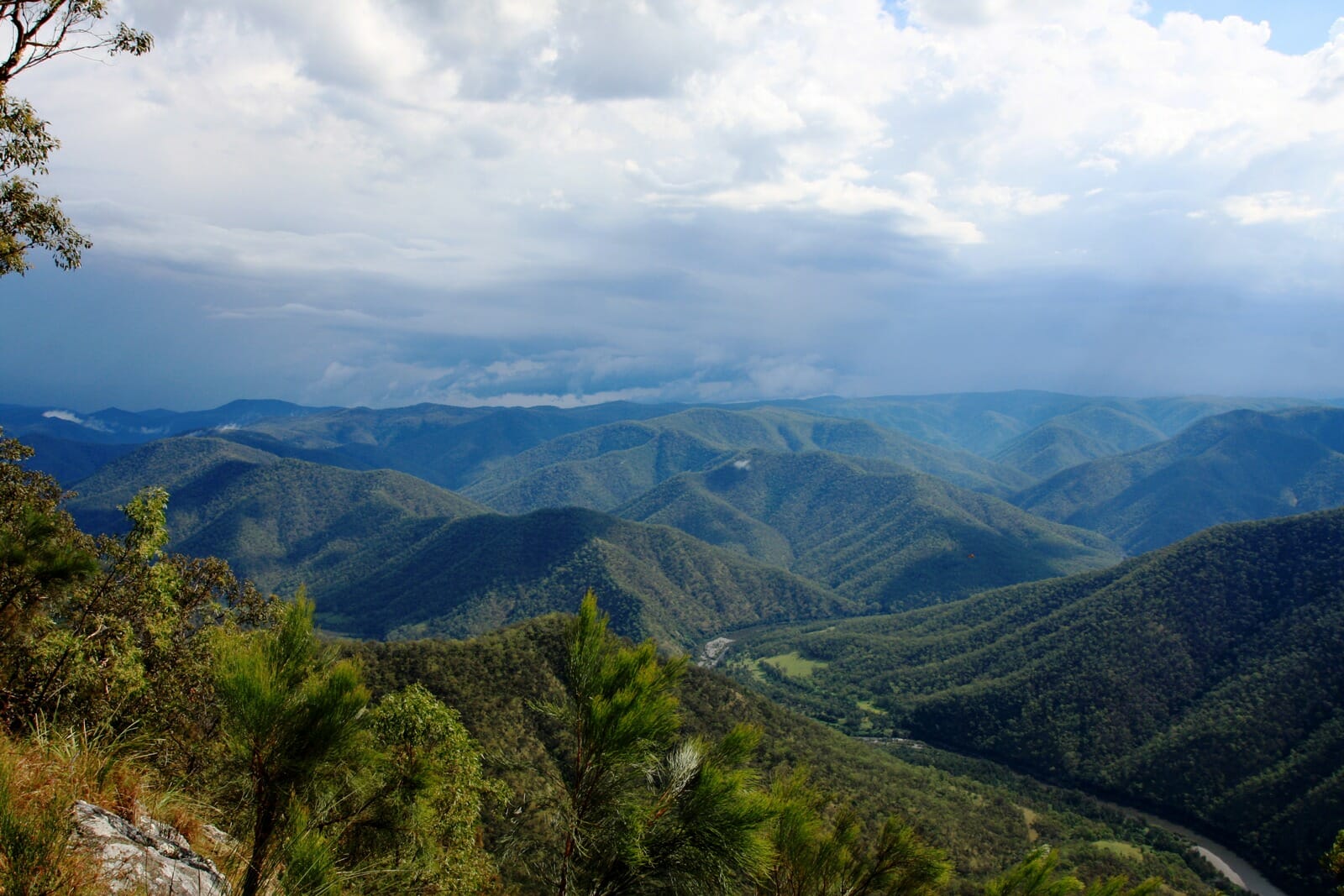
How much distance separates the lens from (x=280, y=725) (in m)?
6.61

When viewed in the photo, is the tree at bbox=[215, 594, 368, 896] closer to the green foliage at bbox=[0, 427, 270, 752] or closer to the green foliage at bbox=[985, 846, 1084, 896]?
the green foliage at bbox=[0, 427, 270, 752]

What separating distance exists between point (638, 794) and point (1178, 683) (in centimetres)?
13711

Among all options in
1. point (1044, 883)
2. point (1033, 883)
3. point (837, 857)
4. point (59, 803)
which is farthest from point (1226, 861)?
point (59, 803)

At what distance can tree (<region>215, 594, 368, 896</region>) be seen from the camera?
6312mm

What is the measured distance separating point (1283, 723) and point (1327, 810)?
1824cm

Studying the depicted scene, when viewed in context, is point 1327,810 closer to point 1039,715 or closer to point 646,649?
point 1039,715

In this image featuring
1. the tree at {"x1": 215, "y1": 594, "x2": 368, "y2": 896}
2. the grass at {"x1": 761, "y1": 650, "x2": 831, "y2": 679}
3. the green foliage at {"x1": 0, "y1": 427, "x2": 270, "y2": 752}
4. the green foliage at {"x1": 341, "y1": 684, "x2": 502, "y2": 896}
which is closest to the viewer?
the tree at {"x1": 215, "y1": 594, "x2": 368, "y2": 896}

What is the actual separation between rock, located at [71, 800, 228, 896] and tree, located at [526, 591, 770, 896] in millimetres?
3218

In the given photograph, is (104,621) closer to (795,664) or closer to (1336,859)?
(1336,859)

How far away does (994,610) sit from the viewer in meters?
165

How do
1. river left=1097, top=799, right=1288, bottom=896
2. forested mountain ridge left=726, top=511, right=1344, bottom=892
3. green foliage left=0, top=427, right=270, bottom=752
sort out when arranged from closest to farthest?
1. green foliage left=0, top=427, right=270, bottom=752
2. river left=1097, top=799, right=1288, bottom=896
3. forested mountain ridge left=726, top=511, right=1344, bottom=892

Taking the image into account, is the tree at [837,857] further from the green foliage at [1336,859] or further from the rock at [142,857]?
the green foliage at [1336,859]

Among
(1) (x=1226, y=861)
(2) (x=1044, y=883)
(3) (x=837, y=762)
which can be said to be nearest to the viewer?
(2) (x=1044, y=883)

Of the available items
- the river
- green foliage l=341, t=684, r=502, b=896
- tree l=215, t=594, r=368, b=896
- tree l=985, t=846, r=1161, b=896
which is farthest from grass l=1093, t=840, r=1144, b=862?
tree l=215, t=594, r=368, b=896
